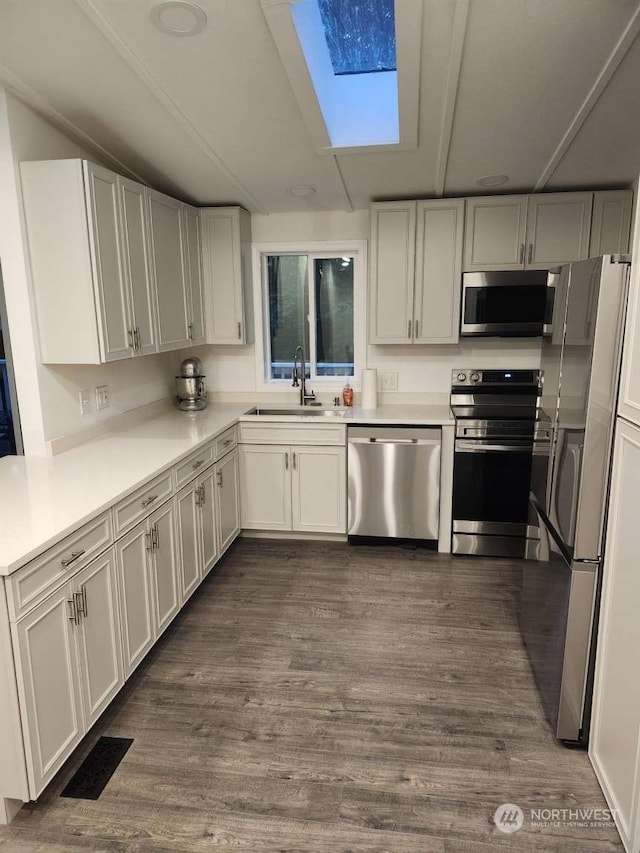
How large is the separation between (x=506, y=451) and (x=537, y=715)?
5.54 feet

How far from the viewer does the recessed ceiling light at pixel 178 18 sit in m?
1.83

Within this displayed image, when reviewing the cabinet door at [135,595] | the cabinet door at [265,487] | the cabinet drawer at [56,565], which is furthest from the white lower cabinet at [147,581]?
the cabinet door at [265,487]

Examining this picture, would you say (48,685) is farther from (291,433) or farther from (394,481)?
(394,481)

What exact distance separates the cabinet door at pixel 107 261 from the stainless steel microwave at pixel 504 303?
217cm

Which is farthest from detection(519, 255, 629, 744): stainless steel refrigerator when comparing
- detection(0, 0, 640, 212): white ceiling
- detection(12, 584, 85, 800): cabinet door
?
detection(12, 584, 85, 800): cabinet door

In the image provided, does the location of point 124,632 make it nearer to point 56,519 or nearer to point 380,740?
point 56,519

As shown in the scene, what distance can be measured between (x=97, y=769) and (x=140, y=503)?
0.97m

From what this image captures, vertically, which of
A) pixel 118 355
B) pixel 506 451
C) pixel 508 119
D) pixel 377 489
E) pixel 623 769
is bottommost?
pixel 623 769

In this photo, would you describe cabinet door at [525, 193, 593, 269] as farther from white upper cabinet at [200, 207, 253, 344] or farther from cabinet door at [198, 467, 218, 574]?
cabinet door at [198, 467, 218, 574]

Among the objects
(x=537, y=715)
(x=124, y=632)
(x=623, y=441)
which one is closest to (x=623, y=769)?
(x=537, y=715)

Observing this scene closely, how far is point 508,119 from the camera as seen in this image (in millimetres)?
2555

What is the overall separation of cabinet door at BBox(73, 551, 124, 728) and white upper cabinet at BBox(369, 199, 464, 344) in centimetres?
248

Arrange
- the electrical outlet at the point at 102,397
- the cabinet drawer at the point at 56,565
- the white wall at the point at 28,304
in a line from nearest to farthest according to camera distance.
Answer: the cabinet drawer at the point at 56,565
the white wall at the point at 28,304
the electrical outlet at the point at 102,397

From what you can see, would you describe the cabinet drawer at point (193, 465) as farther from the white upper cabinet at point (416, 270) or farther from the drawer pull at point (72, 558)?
the white upper cabinet at point (416, 270)
